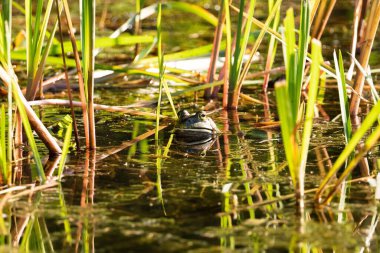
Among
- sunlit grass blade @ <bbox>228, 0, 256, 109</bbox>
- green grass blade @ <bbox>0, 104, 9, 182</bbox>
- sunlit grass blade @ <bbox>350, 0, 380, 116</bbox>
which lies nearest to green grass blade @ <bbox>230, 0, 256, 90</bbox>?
sunlit grass blade @ <bbox>228, 0, 256, 109</bbox>

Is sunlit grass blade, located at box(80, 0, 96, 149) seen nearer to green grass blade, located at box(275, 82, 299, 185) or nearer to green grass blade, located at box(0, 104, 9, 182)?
green grass blade, located at box(0, 104, 9, 182)

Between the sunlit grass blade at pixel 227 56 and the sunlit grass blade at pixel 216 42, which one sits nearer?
the sunlit grass blade at pixel 227 56

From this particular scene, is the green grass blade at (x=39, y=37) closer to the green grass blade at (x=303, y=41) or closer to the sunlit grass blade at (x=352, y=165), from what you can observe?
the green grass blade at (x=303, y=41)

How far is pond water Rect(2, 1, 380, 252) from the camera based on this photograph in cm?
221

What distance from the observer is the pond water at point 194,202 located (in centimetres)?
221

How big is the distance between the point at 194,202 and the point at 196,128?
1.15 m

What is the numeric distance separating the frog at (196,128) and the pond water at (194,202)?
7 cm

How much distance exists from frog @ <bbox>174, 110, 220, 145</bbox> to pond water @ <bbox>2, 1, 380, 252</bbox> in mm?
67

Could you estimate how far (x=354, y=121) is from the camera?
3.80 metres

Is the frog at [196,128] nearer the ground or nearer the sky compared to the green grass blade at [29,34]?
nearer the ground

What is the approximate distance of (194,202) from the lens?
257 centimetres

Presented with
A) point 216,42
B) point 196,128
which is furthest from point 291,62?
point 216,42

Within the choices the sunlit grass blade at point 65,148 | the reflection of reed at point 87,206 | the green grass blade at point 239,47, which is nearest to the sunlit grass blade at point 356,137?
the reflection of reed at point 87,206

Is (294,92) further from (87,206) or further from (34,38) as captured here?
(34,38)
